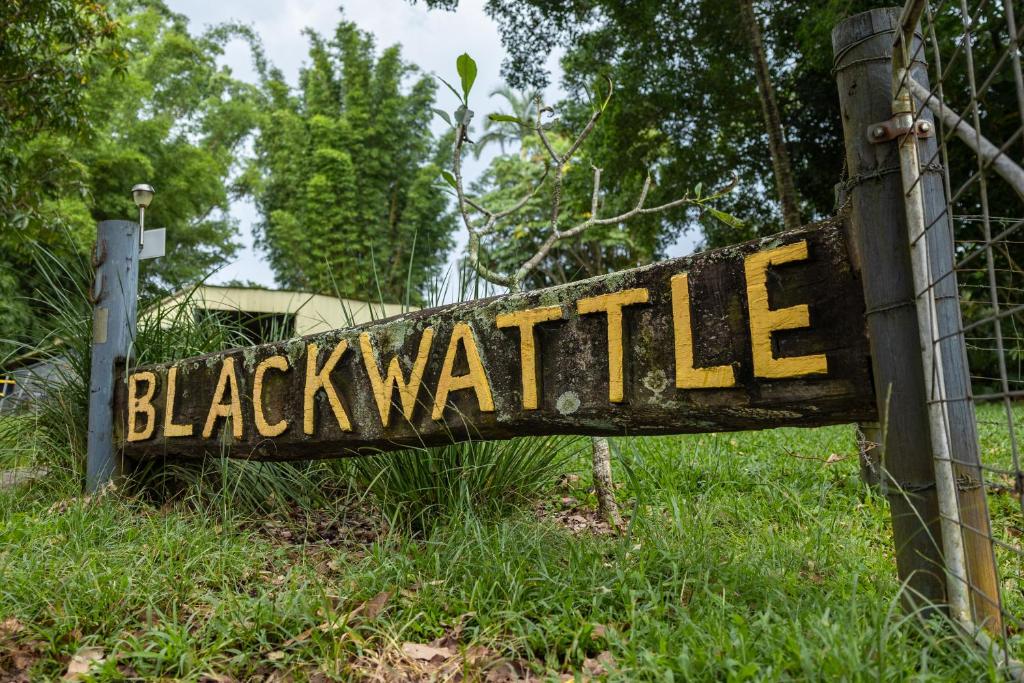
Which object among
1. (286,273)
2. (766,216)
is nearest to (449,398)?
(766,216)

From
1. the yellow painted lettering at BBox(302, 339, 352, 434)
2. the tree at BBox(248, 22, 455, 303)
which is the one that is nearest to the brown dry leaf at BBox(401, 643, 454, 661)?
the yellow painted lettering at BBox(302, 339, 352, 434)

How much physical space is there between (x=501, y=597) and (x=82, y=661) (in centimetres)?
100

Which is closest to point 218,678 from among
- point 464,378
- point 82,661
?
point 82,661

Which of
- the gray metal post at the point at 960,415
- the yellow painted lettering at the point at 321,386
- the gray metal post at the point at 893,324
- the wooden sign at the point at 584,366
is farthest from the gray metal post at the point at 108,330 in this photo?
the gray metal post at the point at 960,415

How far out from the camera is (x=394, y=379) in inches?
90.7

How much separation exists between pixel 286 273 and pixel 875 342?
20809 mm

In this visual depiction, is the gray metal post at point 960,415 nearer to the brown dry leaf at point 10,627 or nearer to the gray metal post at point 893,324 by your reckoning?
the gray metal post at point 893,324

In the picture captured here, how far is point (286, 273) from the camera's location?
20.7 meters

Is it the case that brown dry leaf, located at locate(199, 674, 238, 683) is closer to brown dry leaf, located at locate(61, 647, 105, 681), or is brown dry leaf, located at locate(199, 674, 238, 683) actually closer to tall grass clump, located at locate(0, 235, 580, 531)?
brown dry leaf, located at locate(61, 647, 105, 681)

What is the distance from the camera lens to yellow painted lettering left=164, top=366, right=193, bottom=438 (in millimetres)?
2934

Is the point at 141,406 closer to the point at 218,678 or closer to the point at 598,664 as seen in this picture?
the point at 218,678

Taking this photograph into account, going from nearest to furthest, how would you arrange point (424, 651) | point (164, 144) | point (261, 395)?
1. point (424, 651)
2. point (261, 395)
3. point (164, 144)

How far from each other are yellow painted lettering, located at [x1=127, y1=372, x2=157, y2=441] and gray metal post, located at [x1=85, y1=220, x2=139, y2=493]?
13 centimetres

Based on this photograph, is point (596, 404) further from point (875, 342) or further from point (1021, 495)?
point (1021, 495)
